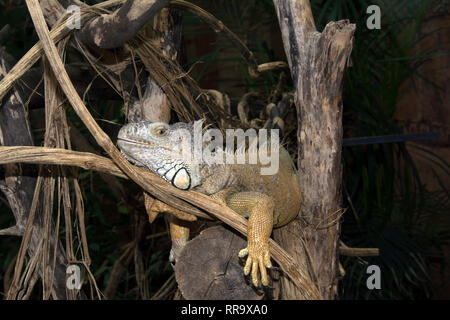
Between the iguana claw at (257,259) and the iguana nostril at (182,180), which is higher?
the iguana nostril at (182,180)

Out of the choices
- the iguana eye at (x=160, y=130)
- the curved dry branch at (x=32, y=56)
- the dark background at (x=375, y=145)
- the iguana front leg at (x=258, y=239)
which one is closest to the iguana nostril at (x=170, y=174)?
the iguana eye at (x=160, y=130)

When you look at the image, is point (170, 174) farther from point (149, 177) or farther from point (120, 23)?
point (120, 23)

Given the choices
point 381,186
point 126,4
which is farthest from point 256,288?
point 381,186

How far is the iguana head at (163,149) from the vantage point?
4.24 feet

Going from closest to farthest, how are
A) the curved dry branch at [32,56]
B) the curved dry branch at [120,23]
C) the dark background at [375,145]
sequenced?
the curved dry branch at [120,23], the curved dry branch at [32,56], the dark background at [375,145]

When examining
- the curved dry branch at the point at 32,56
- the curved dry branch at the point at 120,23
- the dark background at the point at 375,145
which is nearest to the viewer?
the curved dry branch at the point at 120,23


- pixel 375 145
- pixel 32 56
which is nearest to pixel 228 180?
pixel 32 56

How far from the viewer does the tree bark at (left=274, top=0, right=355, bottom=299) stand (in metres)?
1.32

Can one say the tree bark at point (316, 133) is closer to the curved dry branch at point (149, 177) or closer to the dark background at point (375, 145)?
the curved dry branch at point (149, 177)

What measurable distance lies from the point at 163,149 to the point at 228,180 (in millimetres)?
250

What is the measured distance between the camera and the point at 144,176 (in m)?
1.30

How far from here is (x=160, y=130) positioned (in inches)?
51.8

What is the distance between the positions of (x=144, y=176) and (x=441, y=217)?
2.33 m

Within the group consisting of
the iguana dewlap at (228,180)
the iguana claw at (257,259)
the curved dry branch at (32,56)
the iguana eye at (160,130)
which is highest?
the curved dry branch at (32,56)
